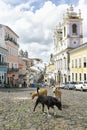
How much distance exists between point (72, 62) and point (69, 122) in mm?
59745

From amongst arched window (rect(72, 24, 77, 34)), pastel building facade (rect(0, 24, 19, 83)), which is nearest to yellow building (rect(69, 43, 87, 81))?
arched window (rect(72, 24, 77, 34))

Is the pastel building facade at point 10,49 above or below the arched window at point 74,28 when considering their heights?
below

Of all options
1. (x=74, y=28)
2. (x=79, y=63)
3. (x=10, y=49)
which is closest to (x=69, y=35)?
(x=74, y=28)

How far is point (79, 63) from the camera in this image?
215 ft

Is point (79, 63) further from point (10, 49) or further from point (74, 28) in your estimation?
point (74, 28)

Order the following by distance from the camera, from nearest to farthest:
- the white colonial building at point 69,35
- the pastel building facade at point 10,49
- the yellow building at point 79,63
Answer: the yellow building at point 79,63 → the pastel building facade at point 10,49 → the white colonial building at point 69,35

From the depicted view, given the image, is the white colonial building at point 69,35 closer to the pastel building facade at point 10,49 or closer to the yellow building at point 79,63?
the yellow building at point 79,63

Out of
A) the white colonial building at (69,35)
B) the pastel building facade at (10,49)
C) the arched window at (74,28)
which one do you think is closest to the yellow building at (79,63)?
the white colonial building at (69,35)

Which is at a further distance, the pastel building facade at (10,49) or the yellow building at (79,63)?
the pastel building facade at (10,49)

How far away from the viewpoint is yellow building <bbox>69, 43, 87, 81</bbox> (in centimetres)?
6122

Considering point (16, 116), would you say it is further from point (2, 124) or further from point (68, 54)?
point (68, 54)

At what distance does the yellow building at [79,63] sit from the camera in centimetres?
6122

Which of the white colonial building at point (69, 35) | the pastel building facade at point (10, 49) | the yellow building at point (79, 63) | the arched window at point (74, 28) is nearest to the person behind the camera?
the yellow building at point (79, 63)

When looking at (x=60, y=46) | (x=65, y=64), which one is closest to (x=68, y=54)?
(x=65, y=64)
